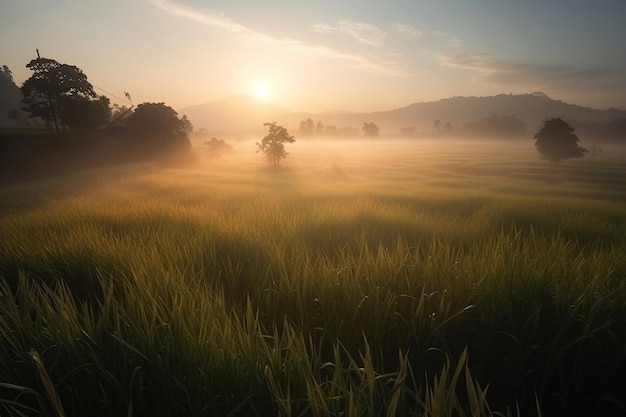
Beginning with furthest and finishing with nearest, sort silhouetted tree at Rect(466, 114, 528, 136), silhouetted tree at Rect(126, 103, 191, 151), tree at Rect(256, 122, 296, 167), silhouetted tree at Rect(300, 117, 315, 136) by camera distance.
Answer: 1. silhouetted tree at Rect(466, 114, 528, 136)
2. silhouetted tree at Rect(300, 117, 315, 136)
3. tree at Rect(256, 122, 296, 167)
4. silhouetted tree at Rect(126, 103, 191, 151)

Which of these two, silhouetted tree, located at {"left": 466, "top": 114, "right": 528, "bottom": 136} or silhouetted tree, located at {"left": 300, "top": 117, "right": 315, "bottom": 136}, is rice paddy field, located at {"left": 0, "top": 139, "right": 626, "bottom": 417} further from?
silhouetted tree, located at {"left": 466, "top": 114, "right": 528, "bottom": 136}

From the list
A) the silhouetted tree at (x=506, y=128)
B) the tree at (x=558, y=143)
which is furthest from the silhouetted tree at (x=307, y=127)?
the tree at (x=558, y=143)

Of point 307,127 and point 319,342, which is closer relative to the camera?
point 319,342

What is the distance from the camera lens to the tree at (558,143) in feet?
163

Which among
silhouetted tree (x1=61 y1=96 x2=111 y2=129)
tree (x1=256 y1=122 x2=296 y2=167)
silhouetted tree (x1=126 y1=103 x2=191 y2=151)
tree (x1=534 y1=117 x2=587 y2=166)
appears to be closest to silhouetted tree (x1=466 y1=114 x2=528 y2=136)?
tree (x1=534 y1=117 x2=587 y2=166)

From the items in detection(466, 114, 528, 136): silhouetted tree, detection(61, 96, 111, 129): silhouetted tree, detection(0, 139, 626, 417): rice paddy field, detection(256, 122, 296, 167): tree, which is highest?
detection(466, 114, 528, 136): silhouetted tree

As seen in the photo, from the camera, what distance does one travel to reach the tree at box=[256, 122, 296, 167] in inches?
2162

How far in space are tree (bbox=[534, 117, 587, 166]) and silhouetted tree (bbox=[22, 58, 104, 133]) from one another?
205ft

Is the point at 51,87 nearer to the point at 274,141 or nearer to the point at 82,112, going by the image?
the point at 82,112

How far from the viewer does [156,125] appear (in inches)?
1576

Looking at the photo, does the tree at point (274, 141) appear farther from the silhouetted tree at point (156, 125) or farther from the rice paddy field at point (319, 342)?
the rice paddy field at point (319, 342)

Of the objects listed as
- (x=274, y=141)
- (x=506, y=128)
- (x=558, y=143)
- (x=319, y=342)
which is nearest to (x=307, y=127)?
(x=506, y=128)

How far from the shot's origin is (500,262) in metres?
2.35

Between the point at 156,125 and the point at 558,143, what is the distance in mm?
59388
